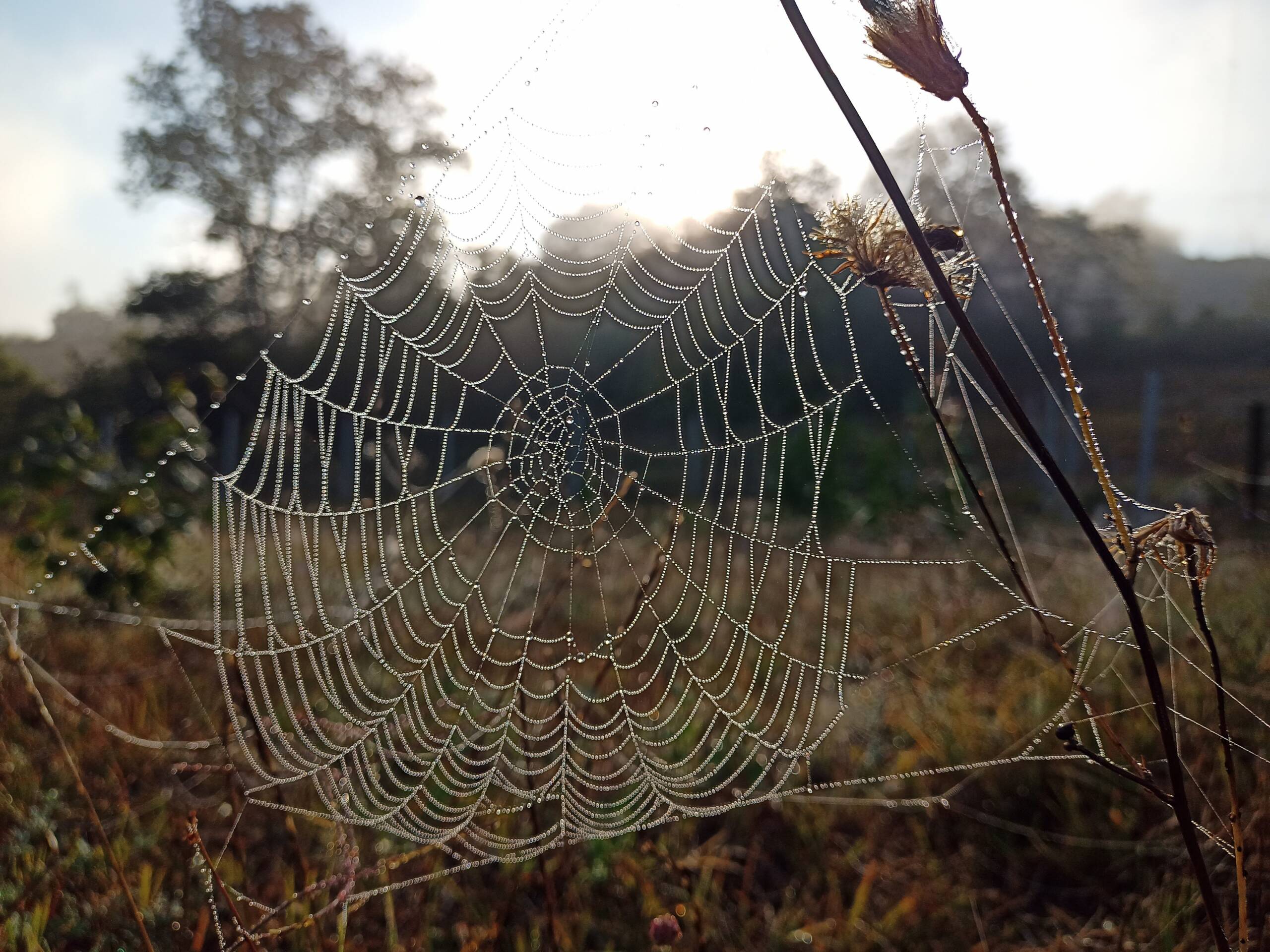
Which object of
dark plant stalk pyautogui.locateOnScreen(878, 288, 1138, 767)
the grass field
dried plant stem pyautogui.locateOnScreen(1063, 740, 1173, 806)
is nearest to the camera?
dried plant stem pyautogui.locateOnScreen(1063, 740, 1173, 806)

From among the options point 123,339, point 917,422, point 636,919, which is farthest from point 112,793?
point 123,339

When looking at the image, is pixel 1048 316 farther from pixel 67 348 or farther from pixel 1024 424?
pixel 67 348

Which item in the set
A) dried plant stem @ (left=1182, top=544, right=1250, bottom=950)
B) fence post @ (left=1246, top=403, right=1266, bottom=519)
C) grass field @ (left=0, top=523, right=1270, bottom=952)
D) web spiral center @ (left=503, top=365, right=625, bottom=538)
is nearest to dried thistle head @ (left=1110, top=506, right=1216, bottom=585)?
dried plant stem @ (left=1182, top=544, right=1250, bottom=950)

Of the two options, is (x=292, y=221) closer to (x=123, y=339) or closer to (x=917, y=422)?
(x=123, y=339)

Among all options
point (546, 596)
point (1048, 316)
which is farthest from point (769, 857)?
point (1048, 316)

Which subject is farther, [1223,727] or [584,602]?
[584,602]

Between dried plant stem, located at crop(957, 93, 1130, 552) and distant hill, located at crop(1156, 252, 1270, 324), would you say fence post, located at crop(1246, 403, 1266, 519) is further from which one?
dried plant stem, located at crop(957, 93, 1130, 552)
